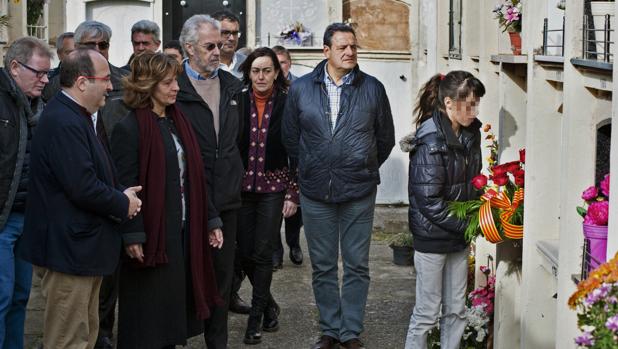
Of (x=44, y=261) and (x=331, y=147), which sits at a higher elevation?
(x=331, y=147)

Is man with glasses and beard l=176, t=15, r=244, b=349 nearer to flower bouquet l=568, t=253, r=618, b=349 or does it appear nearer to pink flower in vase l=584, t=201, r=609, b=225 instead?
pink flower in vase l=584, t=201, r=609, b=225

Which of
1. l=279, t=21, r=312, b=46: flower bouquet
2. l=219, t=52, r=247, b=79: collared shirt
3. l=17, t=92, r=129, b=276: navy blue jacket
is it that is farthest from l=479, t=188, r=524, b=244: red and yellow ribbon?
l=279, t=21, r=312, b=46: flower bouquet

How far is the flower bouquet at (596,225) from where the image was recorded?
469 cm

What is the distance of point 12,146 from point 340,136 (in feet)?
6.64

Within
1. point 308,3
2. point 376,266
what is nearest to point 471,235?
point 376,266

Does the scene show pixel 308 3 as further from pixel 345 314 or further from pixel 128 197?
pixel 128 197

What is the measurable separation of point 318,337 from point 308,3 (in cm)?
675

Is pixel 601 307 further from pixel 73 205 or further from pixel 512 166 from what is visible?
pixel 512 166

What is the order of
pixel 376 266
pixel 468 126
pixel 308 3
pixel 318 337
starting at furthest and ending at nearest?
pixel 308 3 < pixel 376 266 < pixel 318 337 < pixel 468 126

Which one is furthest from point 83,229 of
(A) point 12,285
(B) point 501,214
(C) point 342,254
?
(B) point 501,214

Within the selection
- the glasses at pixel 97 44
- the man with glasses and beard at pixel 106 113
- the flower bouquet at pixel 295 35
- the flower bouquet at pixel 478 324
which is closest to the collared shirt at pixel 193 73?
the man with glasses and beard at pixel 106 113

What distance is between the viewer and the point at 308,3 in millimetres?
14031

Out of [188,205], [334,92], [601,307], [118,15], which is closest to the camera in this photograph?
[601,307]

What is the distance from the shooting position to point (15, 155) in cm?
648
